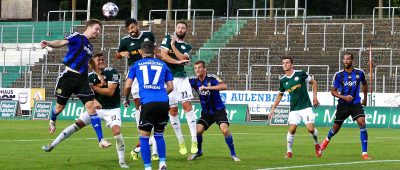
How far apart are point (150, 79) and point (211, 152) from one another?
6950mm

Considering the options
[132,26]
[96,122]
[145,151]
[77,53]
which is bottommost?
[145,151]

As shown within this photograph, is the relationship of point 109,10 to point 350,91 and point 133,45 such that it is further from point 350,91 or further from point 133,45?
point 133,45

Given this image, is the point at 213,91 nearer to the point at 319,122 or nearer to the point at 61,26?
the point at 319,122

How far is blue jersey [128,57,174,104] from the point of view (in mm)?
16469

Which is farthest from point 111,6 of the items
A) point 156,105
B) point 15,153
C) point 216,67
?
point 156,105

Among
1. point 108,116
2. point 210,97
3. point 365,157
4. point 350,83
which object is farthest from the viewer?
point 350,83

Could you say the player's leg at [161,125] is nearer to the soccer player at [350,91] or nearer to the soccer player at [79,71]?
the soccer player at [79,71]

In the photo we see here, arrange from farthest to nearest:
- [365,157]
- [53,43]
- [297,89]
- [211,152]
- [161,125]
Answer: [211,152], [297,89], [365,157], [53,43], [161,125]

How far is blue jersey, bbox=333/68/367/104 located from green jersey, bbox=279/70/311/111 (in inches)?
32.3

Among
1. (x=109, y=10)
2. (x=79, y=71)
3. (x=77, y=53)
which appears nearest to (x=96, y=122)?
(x=79, y=71)

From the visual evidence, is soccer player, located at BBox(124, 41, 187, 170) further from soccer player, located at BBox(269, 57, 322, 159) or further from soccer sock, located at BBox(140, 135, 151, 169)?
soccer player, located at BBox(269, 57, 322, 159)

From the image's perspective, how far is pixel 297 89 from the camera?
2258cm

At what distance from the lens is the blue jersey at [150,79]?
1647 centimetres

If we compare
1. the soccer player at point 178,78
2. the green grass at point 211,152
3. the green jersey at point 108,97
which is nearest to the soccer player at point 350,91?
the green grass at point 211,152
